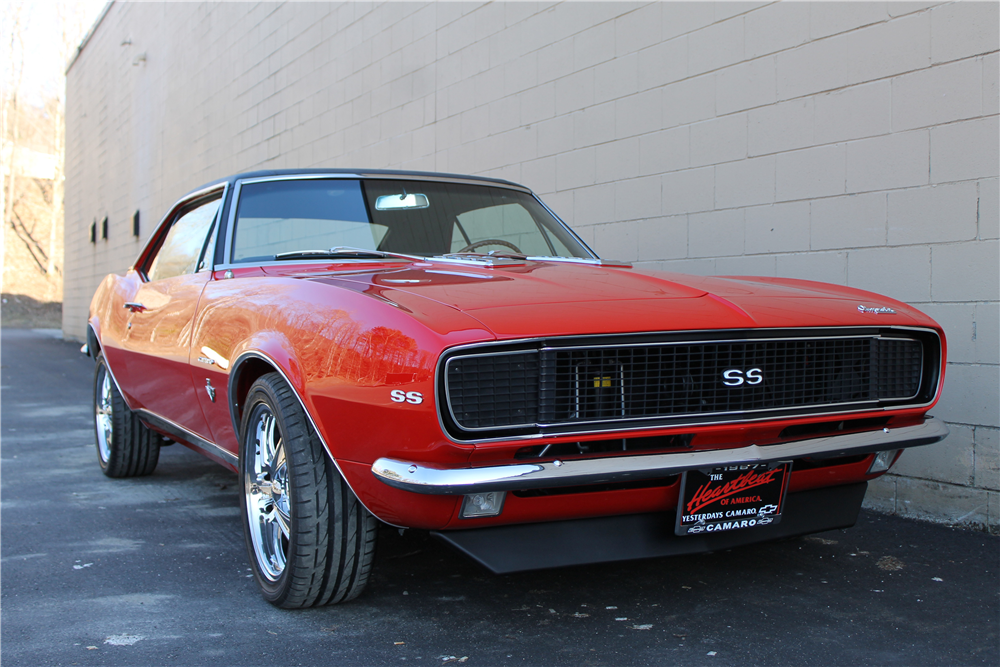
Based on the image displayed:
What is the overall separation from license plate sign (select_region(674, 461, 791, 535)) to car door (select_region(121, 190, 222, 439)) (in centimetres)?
199

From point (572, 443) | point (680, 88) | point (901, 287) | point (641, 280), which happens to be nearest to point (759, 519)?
point (572, 443)

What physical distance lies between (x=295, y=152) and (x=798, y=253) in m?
6.69

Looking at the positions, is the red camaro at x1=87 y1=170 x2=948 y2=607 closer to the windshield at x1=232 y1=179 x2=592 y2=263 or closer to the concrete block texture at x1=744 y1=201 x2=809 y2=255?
the windshield at x1=232 y1=179 x2=592 y2=263

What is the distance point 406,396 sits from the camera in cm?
210

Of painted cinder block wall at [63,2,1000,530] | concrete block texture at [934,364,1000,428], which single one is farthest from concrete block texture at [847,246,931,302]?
concrete block texture at [934,364,1000,428]

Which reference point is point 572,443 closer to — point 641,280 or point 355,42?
point 641,280

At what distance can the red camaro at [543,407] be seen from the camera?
7.00 ft

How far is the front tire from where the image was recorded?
2.45m

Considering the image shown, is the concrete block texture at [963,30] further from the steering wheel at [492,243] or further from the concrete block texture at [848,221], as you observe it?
the steering wheel at [492,243]

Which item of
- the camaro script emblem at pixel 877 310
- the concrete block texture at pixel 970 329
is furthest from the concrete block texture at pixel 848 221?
the camaro script emblem at pixel 877 310

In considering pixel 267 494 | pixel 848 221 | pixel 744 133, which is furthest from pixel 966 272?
pixel 267 494

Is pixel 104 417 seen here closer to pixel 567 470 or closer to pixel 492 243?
pixel 492 243

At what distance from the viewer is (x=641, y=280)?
2.76m

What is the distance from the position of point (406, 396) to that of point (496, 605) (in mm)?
953
